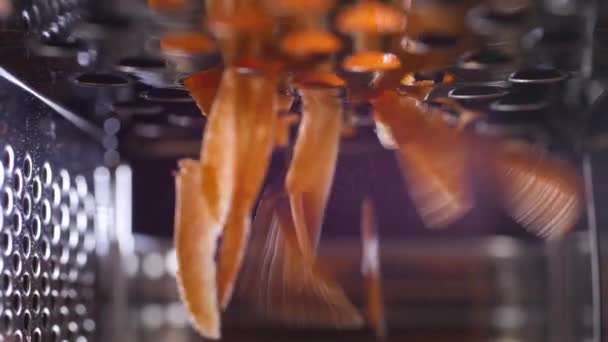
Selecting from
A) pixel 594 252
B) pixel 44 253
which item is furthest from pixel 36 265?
pixel 594 252

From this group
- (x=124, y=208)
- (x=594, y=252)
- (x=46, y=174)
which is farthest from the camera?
(x=124, y=208)

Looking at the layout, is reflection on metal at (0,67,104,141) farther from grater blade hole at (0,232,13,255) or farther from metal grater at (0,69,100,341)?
grater blade hole at (0,232,13,255)

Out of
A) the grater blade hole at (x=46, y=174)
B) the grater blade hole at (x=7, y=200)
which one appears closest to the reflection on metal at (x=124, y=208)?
the grater blade hole at (x=46, y=174)

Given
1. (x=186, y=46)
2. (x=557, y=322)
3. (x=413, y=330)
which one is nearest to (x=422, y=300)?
(x=413, y=330)

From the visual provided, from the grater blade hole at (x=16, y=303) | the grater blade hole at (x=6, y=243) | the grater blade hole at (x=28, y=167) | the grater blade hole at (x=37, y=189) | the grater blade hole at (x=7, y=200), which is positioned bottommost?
the grater blade hole at (x=16, y=303)

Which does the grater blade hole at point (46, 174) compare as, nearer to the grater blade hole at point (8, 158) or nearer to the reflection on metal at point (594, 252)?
the grater blade hole at point (8, 158)

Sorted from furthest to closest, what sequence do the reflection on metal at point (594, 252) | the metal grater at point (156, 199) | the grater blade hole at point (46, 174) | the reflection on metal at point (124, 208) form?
1. the reflection on metal at point (124, 208)
2. the reflection on metal at point (594, 252)
3. the grater blade hole at point (46, 174)
4. the metal grater at point (156, 199)

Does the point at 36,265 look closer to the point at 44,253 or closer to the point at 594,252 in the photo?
the point at 44,253

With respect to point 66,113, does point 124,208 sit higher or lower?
lower

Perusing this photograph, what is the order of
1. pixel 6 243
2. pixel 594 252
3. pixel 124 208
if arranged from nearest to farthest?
1. pixel 6 243
2. pixel 594 252
3. pixel 124 208
